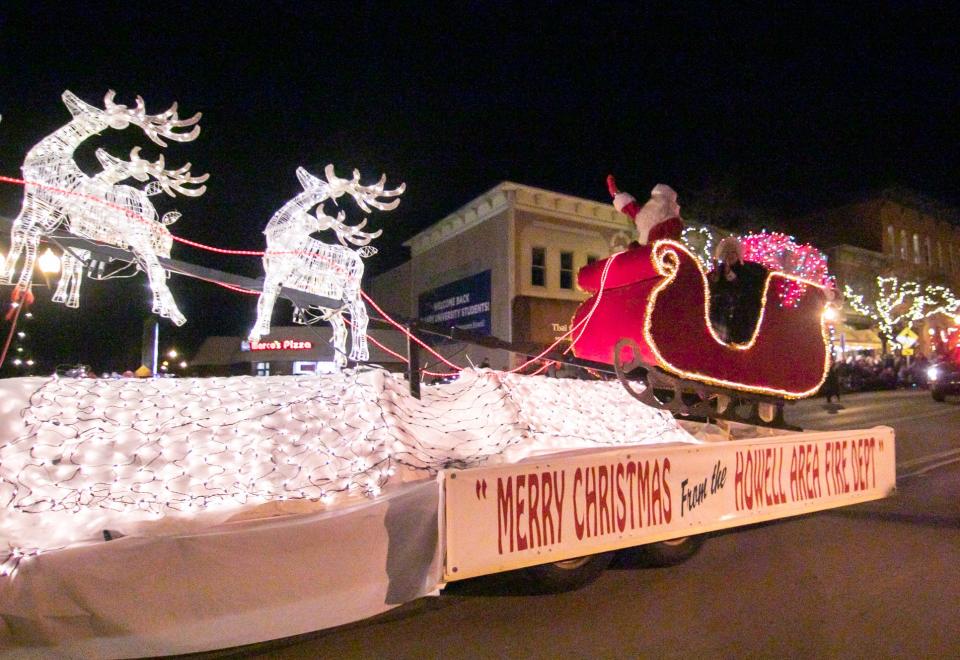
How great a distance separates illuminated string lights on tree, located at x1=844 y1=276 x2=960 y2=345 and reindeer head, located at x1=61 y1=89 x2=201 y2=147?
2965 cm

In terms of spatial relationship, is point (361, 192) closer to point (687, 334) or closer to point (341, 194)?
point (341, 194)

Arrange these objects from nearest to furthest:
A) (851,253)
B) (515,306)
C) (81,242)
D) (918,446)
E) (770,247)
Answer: (81,242) → (770,247) → (918,446) → (515,306) → (851,253)

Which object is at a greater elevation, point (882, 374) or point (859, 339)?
point (859, 339)

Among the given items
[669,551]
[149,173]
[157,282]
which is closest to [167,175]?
[149,173]

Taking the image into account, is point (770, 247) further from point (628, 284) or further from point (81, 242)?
point (81, 242)

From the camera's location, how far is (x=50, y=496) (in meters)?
3.25

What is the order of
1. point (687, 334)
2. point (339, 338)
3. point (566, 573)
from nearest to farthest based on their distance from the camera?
point (566, 573)
point (687, 334)
point (339, 338)

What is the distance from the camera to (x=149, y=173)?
4012 millimetres

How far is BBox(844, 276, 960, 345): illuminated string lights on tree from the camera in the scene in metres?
28.5

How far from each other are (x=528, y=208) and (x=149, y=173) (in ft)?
57.2

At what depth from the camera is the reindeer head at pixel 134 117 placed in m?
3.84

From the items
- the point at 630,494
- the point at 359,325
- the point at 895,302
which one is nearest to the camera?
the point at 630,494

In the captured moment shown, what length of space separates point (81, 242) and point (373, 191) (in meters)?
1.94

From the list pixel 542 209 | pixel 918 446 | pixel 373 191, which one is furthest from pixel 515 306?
pixel 373 191
